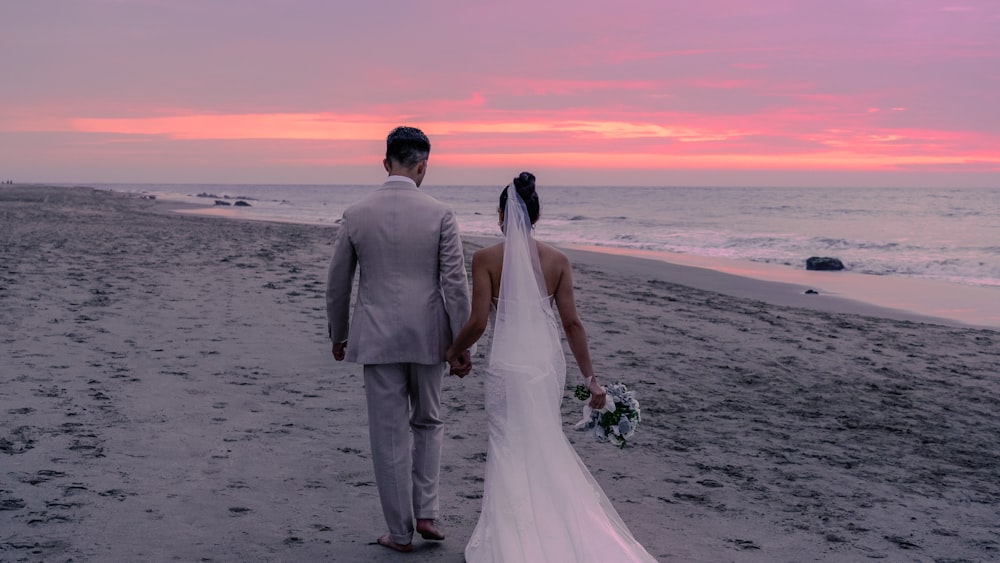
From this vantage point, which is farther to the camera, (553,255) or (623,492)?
(623,492)

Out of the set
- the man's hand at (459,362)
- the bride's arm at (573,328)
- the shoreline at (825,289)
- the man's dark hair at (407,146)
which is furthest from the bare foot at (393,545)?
the shoreline at (825,289)

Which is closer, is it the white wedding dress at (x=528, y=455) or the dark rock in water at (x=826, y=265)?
the white wedding dress at (x=528, y=455)

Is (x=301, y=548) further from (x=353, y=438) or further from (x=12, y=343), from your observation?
(x=12, y=343)

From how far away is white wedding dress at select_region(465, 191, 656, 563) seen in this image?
3910mm

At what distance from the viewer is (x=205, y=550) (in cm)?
405

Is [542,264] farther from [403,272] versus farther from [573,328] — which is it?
[403,272]

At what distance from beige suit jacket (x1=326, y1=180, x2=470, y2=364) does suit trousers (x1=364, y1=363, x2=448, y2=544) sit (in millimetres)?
119

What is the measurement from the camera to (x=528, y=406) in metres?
4.01

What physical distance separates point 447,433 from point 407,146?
116 inches

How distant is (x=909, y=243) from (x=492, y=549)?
31488mm

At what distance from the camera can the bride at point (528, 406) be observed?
3.93 meters

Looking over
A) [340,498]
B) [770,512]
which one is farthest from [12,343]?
[770,512]

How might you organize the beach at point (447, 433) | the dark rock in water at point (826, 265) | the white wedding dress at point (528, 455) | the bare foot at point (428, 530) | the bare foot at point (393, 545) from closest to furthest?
the white wedding dress at point (528, 455) < the bare foot at point (393, 545) < the bare foot at point (428, 530) < the beach at point (447, 433) < the dark rock in water at point (826, 265)

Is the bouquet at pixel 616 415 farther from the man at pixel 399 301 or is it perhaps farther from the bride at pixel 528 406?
the man at pixel 399 301
